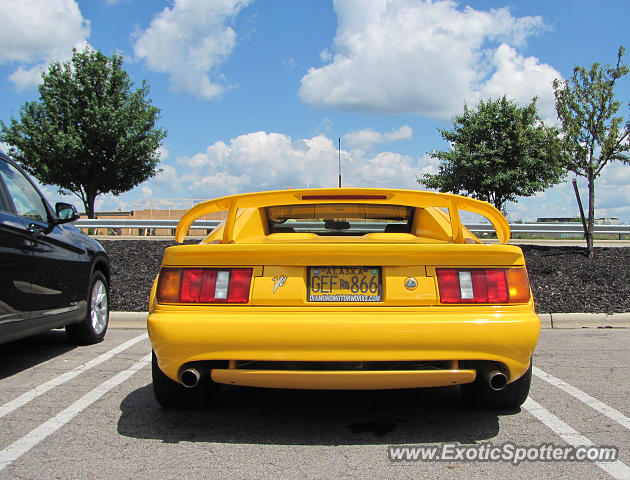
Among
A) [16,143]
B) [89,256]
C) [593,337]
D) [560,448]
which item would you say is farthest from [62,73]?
[560,448]

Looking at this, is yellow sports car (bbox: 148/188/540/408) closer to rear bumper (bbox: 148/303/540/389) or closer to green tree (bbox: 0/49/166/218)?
A: rear bumper (bbox: 148/303/540/389)

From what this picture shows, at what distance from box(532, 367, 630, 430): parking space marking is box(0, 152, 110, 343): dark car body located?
161 inches

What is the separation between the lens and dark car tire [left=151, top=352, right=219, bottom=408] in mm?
3355

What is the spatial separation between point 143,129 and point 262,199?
79.5 ft

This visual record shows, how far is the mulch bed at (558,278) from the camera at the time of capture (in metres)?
7.74

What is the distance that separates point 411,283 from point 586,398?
1883 mm

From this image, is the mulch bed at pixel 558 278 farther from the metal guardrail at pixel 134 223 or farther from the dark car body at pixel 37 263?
the metal guardrail at pixel 134 223

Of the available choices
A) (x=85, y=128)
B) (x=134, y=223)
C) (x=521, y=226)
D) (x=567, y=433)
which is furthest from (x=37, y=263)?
(x=85, y=128)

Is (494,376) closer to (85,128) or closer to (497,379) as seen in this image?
(497,379)

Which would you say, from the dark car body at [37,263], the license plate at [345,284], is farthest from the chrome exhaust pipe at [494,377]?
the dark car body at [37,263]

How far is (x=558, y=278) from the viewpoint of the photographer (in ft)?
29.2

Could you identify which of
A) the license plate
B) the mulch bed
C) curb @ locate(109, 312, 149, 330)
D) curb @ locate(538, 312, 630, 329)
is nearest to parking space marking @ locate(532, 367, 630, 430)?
the license plate

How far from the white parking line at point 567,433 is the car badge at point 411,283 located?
1.22 metres

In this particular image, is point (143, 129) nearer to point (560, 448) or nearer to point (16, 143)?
point (16, 143)
